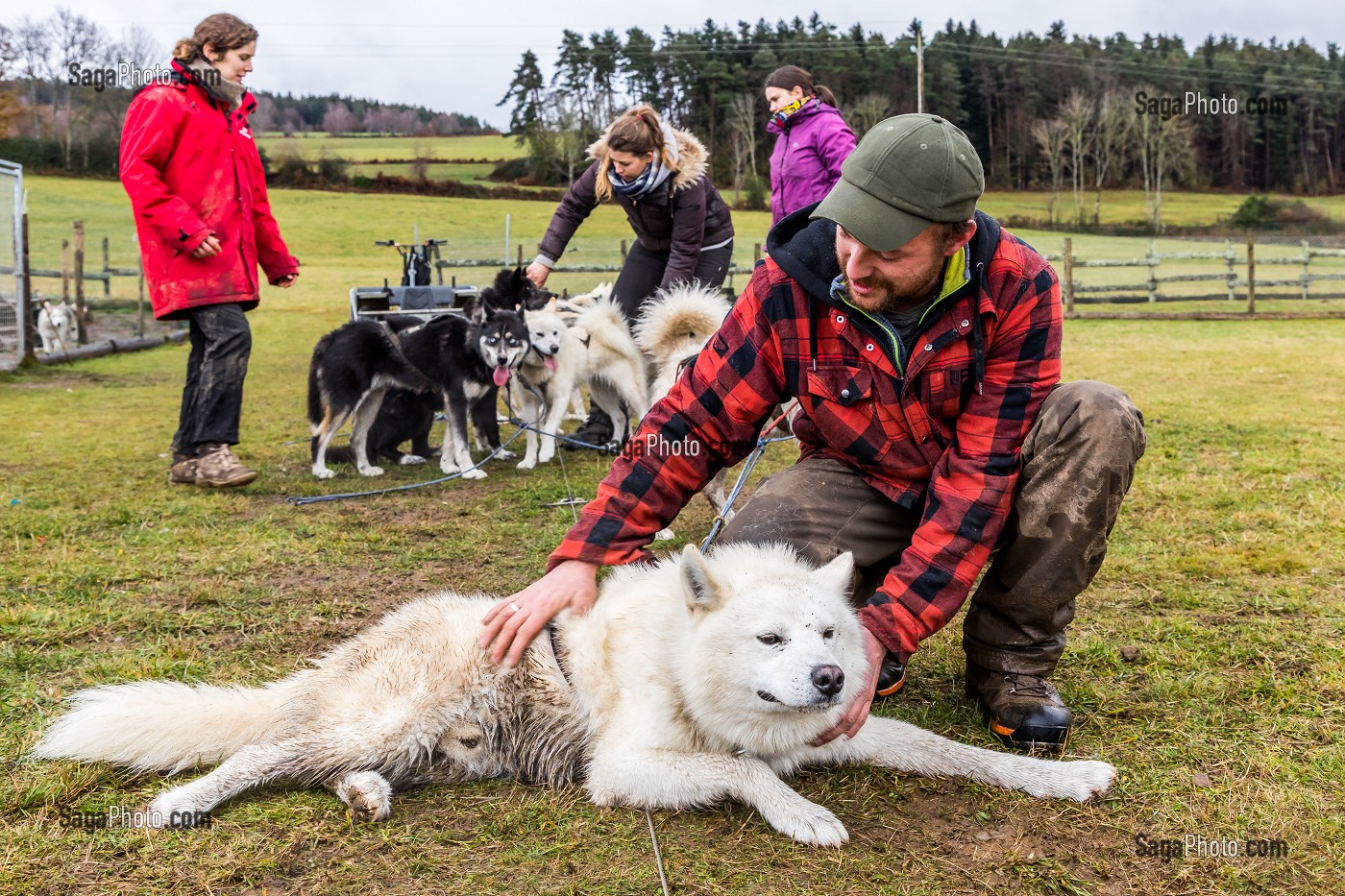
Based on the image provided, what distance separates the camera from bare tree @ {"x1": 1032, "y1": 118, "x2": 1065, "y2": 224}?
50719 mm

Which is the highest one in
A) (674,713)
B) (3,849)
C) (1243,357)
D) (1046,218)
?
(1046,218)

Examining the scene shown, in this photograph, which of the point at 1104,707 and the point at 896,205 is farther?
the point at 1104,707

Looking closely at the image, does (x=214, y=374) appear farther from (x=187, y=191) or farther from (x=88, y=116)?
(x=88, y=116)

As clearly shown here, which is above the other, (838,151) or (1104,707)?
(838,151)

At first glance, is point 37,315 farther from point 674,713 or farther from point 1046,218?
point 1046,218

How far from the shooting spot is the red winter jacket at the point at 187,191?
5.06 m

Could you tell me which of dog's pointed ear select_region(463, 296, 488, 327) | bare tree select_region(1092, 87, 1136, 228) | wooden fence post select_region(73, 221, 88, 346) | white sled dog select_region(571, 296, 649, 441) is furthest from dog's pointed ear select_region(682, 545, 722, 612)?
bare tree select_region(1092, 87, 1136, 228)

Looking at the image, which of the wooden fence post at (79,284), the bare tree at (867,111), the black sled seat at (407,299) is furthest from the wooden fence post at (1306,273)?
the wooden fence post at (79,284)

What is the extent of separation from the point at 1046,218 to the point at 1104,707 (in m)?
46.3

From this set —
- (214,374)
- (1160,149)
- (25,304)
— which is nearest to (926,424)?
(214,374)

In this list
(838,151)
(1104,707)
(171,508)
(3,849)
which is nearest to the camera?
(3,849)

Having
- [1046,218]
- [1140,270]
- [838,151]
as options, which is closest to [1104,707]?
[838,151]

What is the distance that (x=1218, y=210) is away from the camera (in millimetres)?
49094

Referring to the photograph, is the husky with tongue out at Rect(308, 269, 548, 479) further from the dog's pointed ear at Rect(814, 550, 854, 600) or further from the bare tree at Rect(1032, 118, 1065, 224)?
the bare tree at Rect(1032, 118, 1065, 224)
